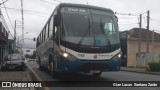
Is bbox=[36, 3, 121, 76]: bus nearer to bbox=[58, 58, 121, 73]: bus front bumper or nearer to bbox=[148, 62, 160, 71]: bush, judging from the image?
bbox=[58, 58, 121, 73]: bus front bumper

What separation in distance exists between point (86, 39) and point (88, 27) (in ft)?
2.02

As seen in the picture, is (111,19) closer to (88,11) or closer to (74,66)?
(88,11)

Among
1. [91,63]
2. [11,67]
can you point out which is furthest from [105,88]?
[11,67]

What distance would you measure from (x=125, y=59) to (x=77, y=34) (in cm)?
3713

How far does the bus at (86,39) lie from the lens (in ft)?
48.2

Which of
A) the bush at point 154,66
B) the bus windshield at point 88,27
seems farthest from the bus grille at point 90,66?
the bush at point 154,66

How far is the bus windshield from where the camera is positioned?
48.9 feet

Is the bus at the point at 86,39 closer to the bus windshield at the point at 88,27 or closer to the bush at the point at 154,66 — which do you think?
the bus windshield at the point at 88,27

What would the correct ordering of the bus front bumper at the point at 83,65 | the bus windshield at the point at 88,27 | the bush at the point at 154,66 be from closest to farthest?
the bus front bumper at the point at 83,65, the bus windshield at the point at 88,27, the bush at the point at 154,66

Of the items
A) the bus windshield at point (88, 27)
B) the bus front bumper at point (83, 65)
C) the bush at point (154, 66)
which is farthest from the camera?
the bush at point (154, 66)

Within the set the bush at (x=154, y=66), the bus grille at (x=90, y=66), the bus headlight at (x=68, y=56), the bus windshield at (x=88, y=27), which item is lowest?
the bush at (x=154, y=66)

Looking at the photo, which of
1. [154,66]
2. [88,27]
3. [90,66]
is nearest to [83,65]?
[90,66]

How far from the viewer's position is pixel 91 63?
1473 centimetres

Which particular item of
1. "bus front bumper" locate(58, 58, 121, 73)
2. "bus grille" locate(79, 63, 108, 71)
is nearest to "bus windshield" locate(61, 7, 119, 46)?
"bus front bumper" locate(58, 58, 121, 73)
